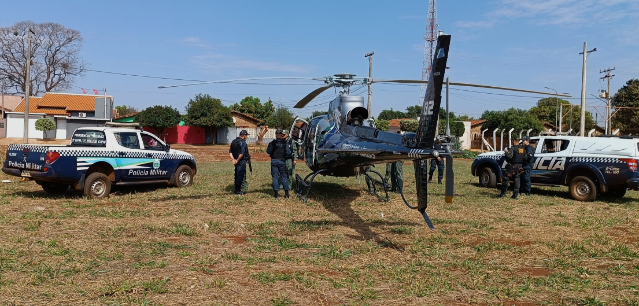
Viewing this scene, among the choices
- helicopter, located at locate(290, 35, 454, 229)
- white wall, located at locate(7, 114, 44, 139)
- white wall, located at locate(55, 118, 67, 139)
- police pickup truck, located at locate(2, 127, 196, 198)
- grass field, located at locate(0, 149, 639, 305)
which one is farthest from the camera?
white wall, located at locate(55, 118, 67, 139)

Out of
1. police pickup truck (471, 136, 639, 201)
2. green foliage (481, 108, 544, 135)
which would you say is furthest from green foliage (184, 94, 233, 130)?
police pickup truck (471, 136, 639, 201)

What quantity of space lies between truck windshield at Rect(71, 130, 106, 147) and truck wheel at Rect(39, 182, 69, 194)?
112 cm

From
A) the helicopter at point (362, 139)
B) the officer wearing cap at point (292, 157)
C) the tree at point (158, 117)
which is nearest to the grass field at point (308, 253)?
the helicopter at point (362, 139)

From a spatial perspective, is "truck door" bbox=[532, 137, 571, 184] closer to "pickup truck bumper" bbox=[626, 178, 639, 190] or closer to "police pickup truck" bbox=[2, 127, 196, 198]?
"pickup truck bumper" bbox=[626, 178, 639, 190]

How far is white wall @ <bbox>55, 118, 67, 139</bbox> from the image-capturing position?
1842 inches

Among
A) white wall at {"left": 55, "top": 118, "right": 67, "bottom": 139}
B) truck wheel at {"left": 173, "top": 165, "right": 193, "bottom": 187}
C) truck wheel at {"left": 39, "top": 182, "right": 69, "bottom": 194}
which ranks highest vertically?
white wall at {"left": 55, "top": 118, "right": 67, "bottom": 139}

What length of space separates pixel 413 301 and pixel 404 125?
46.2m

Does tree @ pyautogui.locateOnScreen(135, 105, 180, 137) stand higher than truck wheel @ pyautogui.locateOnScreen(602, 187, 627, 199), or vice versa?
tree @ pyautogui.locateOnScreen(135, 105, 180, 137)

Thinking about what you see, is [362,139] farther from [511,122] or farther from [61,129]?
[61,129]

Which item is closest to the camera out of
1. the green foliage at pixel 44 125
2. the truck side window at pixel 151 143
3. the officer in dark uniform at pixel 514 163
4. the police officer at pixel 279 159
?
the police officer at pixel 279 159

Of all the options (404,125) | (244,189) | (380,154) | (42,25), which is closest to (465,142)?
(404,125)

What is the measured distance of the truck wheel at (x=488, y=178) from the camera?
14.8 metres

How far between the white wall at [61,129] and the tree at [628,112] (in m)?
54.9

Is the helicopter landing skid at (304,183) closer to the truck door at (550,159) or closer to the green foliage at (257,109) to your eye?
the truck door at (550,159)
